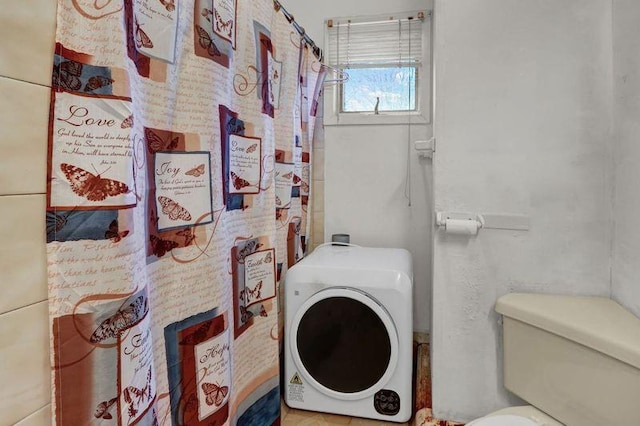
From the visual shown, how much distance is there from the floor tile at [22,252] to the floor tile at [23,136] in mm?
26

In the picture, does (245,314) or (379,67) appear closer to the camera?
Result: (245,314)

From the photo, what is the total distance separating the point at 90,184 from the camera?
2.39ft

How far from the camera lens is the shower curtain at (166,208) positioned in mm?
716

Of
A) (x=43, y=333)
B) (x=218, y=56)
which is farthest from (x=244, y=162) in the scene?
(x=43, y=333)

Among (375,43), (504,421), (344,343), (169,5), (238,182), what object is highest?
(375,43)

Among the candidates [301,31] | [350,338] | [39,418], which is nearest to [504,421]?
[350,338]

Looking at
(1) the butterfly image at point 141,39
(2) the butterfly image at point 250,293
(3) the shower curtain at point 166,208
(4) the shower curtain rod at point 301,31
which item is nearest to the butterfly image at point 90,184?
(3) the shower curtain at point 166,208

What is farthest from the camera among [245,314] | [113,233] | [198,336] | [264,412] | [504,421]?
[264,412]

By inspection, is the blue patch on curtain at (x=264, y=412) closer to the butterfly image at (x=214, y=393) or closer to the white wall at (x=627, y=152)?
the butterfly image at (x=214, y=393)

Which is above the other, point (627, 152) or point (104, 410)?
point (627, 152)

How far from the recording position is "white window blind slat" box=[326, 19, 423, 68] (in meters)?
2.19

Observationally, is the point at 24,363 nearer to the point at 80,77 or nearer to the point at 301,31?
the point at 80,77

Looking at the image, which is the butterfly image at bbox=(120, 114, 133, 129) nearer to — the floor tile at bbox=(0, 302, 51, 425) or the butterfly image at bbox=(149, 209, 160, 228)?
the butterfly image at bbox=(149, 209, 160, 228)

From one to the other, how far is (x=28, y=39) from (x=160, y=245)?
53 centimetres
